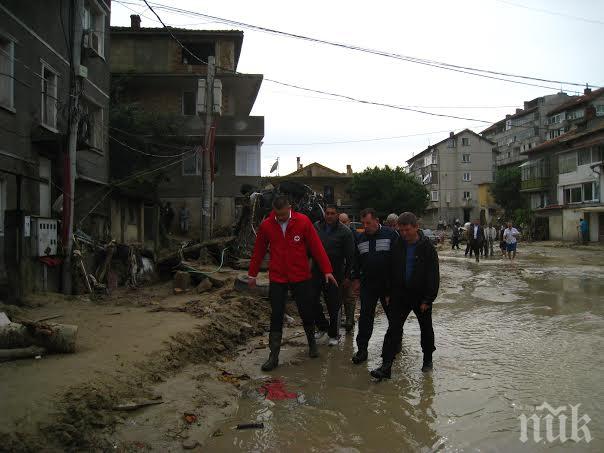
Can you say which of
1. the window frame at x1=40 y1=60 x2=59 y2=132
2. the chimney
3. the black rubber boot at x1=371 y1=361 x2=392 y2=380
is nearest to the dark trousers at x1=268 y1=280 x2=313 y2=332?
the black rubber boot at x1=371 y1=361 x2=392 y2=380

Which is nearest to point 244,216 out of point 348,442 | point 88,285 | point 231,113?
point 88,285

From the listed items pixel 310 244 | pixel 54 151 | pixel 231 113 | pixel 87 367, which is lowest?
pixel 87 367

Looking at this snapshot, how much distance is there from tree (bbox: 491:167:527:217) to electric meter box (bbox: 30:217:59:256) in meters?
57.1

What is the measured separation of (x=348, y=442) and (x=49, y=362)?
290 cm

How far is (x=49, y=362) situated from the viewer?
183 inches

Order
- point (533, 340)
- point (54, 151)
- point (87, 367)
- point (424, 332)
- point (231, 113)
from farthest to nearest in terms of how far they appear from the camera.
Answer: point (231, 113)
point (54, 151)
point (533, 340)
point (424, 332)
point (87, 367)

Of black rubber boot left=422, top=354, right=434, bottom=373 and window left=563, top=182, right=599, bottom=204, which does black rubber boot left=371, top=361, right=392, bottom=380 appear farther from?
window left=563, top=182, right=599, bottom=204

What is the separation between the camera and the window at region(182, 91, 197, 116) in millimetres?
27734

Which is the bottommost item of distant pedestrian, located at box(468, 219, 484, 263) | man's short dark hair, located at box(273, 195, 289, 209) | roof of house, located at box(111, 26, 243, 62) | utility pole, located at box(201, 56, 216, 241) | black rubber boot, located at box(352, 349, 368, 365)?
black rubber boot, located at box(352, 349, 368, 365)

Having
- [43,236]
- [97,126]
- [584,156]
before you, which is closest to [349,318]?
[43,236]

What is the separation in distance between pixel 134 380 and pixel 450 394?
3.00 metres

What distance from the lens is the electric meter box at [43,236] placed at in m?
9.42

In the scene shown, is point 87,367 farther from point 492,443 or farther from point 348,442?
point 492,443

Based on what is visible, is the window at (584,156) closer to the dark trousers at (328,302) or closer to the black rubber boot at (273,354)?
the dark trousers at (328,302)
